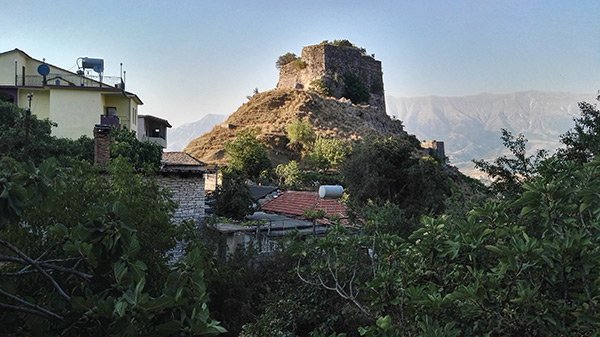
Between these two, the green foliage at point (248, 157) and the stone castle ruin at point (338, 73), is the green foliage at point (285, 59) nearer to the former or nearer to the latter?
the stone castle ruin at point (338, 73)

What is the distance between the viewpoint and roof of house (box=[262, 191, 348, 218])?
56.6 feet

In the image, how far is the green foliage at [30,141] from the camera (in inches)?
613

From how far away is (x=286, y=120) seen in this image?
53469 millimetres

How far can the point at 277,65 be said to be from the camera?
68.0 meters

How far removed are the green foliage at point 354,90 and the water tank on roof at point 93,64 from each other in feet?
132

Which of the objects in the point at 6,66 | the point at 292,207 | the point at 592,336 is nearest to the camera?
the point at 592,336

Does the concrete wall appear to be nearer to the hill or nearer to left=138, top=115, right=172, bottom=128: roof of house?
left=138, top=115, right=172, bottom=128: roof of house

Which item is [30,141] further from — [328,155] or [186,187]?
[328,155]

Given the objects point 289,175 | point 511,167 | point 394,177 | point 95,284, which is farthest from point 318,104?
point 95,284

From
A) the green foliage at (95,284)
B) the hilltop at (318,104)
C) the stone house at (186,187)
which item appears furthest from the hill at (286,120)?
the green foliage at (95,284)

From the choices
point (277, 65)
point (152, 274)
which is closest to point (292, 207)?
point (152, 274)

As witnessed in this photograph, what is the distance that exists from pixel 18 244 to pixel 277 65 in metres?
64.9

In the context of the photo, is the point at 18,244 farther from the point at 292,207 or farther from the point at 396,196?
the point at 396,196

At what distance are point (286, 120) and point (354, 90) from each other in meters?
13.1
